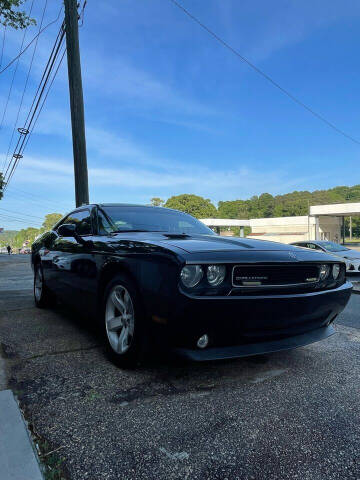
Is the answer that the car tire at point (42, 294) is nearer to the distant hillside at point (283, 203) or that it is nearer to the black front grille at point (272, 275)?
the black front grille at point (272, 275)

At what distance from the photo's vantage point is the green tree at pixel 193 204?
269 feet

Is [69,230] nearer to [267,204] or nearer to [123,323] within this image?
[123,323]

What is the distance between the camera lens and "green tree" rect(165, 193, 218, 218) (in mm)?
82125

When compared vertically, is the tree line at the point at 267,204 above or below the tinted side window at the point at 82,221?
above

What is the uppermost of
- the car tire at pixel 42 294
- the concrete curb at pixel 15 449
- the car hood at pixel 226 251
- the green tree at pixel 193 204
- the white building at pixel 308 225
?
the green tree at pixel 193 204

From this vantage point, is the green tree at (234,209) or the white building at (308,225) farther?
the green tree at (234,209)

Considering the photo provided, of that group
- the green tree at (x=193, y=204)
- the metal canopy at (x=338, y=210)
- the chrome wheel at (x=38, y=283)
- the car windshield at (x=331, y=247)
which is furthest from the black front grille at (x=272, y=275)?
the green tree at (x=193, y=204)

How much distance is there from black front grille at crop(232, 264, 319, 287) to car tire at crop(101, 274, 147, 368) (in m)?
0.67

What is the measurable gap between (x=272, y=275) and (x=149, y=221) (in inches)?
62.2

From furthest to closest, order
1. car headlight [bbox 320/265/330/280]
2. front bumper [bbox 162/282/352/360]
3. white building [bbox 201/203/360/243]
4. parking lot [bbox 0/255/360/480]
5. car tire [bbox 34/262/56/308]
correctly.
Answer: white building [bbox 201/203/360/243], car tire [bbox 34/262/56/308], car headlight [bbox 320/265/330/280], front bumper [bbox 162/282/352/360], parking lot [bbox 0/255/360/480]

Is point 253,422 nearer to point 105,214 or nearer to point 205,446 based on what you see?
point 205,446

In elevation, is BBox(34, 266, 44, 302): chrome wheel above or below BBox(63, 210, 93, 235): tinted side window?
below

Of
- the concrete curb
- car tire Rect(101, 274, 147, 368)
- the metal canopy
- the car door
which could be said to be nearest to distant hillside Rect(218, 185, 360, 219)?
the metal canopy

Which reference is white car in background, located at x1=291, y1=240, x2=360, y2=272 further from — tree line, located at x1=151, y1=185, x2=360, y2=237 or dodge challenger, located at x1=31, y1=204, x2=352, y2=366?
tree line, located at x1=151, y1=185, x2=360, y2=237
